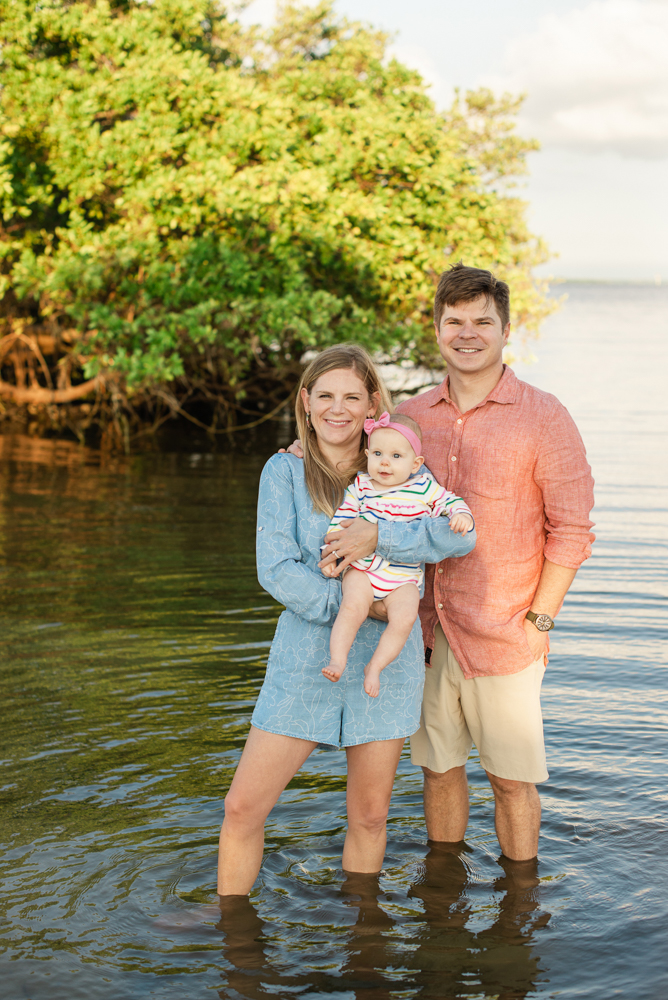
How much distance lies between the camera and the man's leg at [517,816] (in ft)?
12.0

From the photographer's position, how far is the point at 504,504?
3.46 metres

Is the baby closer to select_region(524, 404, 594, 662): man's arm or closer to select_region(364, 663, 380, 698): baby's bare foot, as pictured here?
select_region(364, 663, 380, 698): baby's bare foot

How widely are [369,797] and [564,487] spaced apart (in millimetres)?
1283

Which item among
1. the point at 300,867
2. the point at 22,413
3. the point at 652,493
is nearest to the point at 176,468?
the point at 22,413

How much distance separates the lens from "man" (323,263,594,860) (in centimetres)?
339

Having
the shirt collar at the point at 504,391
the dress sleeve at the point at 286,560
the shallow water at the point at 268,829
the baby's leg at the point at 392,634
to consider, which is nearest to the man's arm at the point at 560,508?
the shirt collar at the point at 504,391

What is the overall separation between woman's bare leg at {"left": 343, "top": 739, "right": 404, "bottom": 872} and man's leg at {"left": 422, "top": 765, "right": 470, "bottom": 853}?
0.43 meters

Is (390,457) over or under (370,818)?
over

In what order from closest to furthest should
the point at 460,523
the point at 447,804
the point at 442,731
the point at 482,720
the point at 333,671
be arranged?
1. the point at 333,671
2. the point at 460,523
3. the point at 482,720
4. the point at 442,731
5. the point at 447,804

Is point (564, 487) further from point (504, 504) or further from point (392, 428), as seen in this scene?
point (392, 428)

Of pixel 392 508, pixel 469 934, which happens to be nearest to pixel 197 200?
pixel 392 508

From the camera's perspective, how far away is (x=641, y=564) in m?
9.20

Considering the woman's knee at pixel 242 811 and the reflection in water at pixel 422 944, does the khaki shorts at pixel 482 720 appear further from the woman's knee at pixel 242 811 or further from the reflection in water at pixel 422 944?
the woman's knee at pixel 242 811

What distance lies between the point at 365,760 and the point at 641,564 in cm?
659
